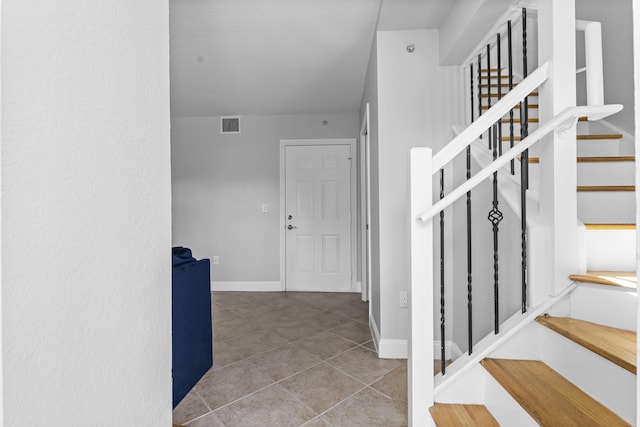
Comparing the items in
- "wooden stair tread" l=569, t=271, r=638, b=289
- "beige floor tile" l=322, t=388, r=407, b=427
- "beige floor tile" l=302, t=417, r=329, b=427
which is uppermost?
"wooden stair tread" l=569, t=271, r=638, b=289

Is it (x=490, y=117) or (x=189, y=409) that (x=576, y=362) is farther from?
(x=189, y=409)

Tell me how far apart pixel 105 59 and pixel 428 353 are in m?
1.46

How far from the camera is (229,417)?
5.51 ft

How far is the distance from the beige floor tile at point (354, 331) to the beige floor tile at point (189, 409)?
1268mm

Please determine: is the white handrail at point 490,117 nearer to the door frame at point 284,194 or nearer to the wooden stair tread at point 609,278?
the wooden stair tread at point 609,278

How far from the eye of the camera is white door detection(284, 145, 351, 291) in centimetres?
434

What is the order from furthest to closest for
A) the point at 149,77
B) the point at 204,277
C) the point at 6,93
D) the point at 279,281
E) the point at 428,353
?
the point at 279,281
the point at 204,277
the point at 428,353
the point at 149,77
the point at 6,93

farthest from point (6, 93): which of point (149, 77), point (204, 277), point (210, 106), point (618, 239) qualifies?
point (210, 106)

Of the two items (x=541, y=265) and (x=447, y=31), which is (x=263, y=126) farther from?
(x=541, y=265)

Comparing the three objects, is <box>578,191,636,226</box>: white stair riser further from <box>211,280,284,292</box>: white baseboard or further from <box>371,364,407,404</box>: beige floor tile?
<box>211,280,284,292</box>: white baseboard

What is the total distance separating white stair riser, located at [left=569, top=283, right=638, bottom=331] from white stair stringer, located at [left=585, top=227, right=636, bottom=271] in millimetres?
170

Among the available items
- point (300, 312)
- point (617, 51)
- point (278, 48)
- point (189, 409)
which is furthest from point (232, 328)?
point (617, 51)

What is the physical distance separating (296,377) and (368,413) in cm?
55

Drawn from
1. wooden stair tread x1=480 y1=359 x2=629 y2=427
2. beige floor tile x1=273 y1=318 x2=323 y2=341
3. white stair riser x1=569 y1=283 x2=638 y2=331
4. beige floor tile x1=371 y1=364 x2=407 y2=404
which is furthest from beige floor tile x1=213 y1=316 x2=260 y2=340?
white stair riser x1=569 y1=283 x2=638 y2=331
